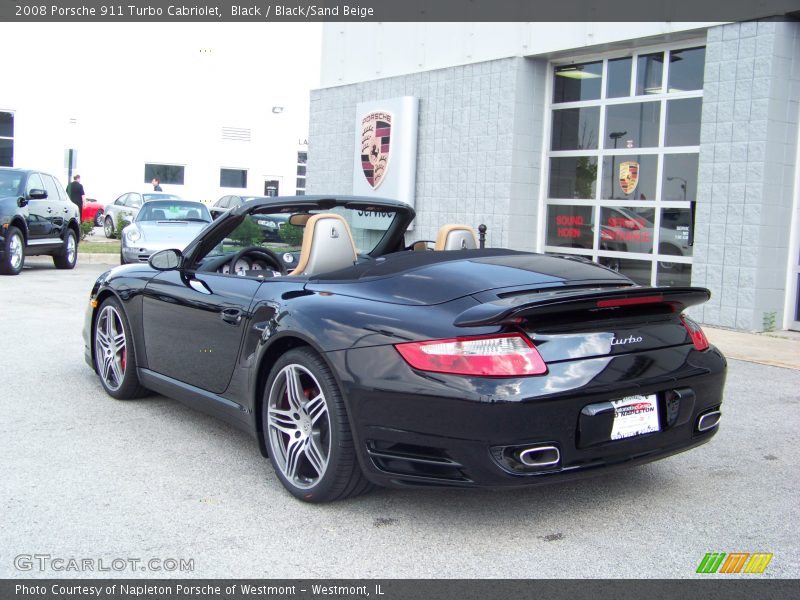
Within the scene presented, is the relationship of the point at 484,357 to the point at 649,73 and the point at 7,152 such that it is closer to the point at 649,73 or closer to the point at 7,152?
the point at 649,73

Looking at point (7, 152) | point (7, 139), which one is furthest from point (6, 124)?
point (7, 152)

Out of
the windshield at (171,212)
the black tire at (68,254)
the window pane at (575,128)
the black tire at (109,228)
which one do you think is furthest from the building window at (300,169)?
the window pane at (575,128)

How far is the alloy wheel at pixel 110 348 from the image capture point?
19.0 feet

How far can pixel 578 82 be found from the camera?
12695 millimetres

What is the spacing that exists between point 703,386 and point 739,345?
536 centimetres

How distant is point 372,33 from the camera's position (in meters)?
15.6

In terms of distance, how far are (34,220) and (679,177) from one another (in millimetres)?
10281

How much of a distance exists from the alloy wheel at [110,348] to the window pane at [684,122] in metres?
7.76

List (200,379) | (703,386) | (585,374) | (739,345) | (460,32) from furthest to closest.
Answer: (460,32)
(739,345)
(200,379)
(703,386)
(585,374)

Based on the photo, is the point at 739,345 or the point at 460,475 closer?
the point at 460,475

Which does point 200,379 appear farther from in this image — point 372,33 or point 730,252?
point 372,33

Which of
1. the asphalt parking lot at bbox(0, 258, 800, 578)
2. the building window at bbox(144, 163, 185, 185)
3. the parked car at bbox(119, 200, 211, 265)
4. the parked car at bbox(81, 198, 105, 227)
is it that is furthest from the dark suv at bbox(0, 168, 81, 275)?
the building window at bbox(144, 163, 185, 185)
